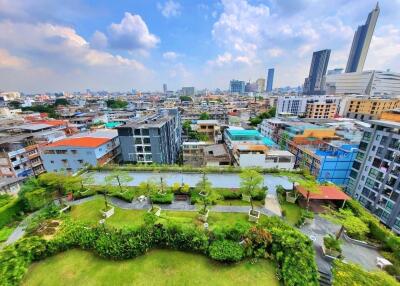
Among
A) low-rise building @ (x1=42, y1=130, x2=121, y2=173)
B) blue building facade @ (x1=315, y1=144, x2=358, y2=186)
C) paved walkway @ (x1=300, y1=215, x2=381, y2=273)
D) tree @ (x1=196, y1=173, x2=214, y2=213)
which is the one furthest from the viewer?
low-rise building @ (x1=42, y1=130, x2=121, y2=173)

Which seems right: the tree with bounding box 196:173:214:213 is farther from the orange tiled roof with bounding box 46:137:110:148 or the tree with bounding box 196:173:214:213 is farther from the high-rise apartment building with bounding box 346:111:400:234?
A: the high-rise apartment building with bounding box 346:111:400:234

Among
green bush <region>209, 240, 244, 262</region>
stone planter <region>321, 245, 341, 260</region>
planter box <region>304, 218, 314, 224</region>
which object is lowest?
planter box <region>304, 218, 314, 224</region>

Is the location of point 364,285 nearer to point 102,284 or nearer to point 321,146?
point 102,284

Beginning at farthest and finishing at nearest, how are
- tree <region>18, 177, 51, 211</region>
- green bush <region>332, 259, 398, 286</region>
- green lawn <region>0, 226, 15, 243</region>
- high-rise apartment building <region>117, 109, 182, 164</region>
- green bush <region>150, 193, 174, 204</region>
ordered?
1. high-rise apartment building <region>117, 109, 182, 164</region>
2. green bush <region>150, 193, 174, 204</region>
3. tree <region>18, 177, 51, 211</region>
4. green lawn <region>0, 226, 15, 243</region>
5. green bush <region>332, 259, 398, 286</region>

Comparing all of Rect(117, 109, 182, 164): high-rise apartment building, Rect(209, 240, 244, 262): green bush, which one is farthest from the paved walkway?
Rect(117, 109, 182, 164): high-rise apartment building

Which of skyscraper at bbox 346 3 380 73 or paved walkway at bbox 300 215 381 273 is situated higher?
skyscraper at bbox 346 3 380 73

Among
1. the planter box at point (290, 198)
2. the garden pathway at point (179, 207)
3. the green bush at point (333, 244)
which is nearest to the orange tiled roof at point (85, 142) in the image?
the garden pathway at point (179, 207)

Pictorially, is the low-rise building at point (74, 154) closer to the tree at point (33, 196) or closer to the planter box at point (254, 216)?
the tree at point (33, 196)
